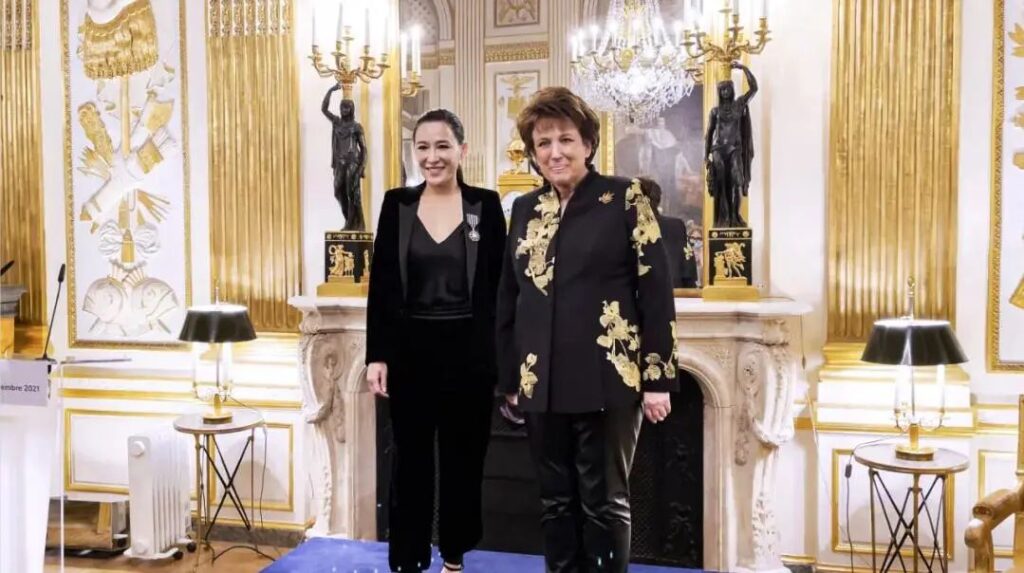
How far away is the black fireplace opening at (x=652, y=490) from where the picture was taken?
3.76 m

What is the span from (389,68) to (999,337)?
118 inches

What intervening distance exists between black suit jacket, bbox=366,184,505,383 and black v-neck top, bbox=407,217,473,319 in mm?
22

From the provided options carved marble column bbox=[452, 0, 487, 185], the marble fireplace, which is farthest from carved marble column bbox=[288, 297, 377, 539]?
carved marble column bbox=[452, 0, 487, 185]

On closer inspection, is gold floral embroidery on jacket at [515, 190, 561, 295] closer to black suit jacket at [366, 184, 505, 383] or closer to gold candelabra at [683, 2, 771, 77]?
black suit jacket at [366, 184, 505, 383]

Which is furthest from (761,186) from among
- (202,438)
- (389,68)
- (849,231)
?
(202,438)

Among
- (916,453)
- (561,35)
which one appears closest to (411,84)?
(561,35)

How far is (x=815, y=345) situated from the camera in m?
3.79

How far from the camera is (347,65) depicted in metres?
3.91

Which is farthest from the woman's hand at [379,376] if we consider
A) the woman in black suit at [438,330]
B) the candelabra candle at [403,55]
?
the candelabra candle at [403,55]

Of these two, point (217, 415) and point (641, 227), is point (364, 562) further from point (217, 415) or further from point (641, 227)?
point (641, 227)

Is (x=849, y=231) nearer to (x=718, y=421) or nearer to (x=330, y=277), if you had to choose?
(x=718, y=421)

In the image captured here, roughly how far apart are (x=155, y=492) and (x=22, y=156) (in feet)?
6.83

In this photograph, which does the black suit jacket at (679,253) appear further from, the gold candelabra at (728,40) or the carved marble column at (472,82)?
the carved marble column at (472,82)

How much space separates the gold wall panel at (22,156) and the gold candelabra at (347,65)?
1.92 m
